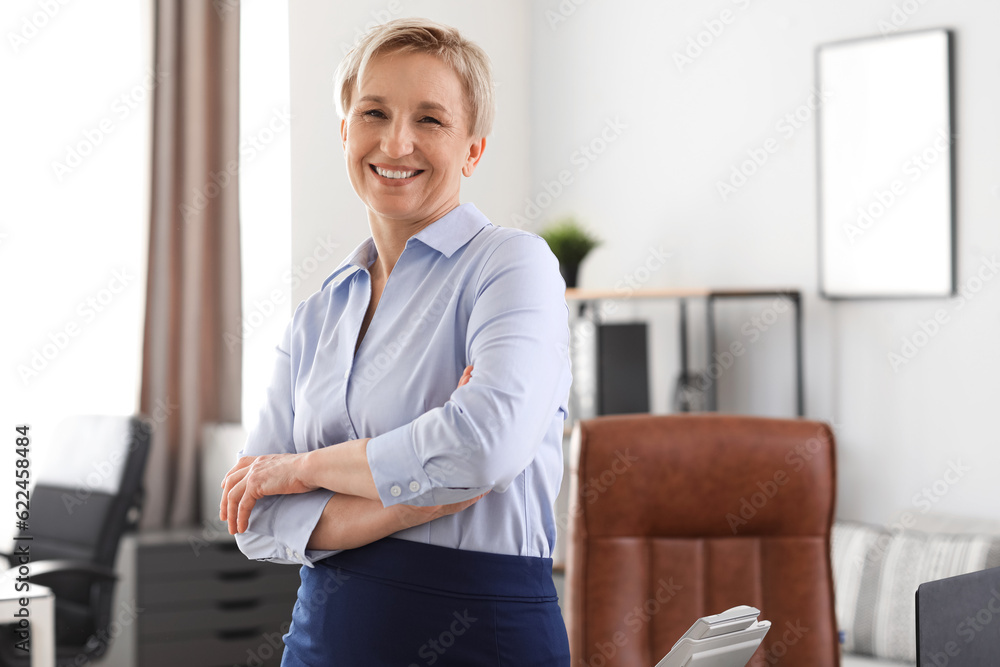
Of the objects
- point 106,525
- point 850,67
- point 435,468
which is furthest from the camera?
point 850,67

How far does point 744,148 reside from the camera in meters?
3.06

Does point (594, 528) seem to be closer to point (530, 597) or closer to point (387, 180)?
point (530, 597)

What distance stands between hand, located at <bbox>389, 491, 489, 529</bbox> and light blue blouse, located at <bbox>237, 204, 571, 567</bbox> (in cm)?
2

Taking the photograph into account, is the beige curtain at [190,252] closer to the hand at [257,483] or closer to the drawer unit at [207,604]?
the drawer unit at [207,604]

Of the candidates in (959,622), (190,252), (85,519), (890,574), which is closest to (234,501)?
(959,622)

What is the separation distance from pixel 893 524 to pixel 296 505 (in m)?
2.10

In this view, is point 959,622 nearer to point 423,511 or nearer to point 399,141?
point 423,511

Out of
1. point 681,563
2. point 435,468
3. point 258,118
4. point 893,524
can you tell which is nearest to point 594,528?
point 681,563

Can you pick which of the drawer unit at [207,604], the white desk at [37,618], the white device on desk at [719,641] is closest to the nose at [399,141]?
the white device on desk at [719,641]

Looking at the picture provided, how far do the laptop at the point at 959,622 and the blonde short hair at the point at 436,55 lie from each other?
757 millimetres

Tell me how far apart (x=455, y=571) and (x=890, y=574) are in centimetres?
183

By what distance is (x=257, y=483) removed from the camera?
1.16 m

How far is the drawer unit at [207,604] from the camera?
2898 mm

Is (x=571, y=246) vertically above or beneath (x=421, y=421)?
above
